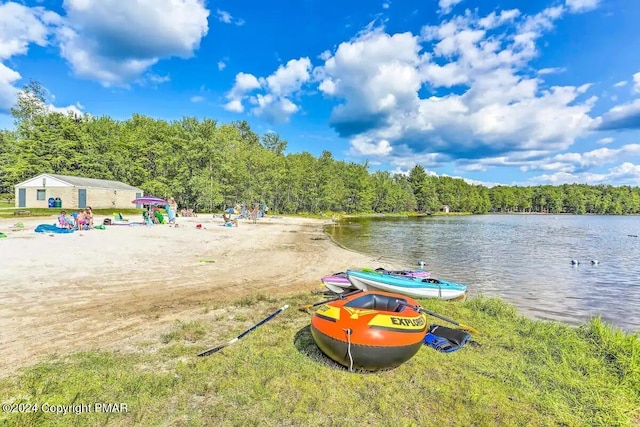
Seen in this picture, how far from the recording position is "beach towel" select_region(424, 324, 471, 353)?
6562 millimetres

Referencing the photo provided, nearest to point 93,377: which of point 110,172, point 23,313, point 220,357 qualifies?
point 220,357

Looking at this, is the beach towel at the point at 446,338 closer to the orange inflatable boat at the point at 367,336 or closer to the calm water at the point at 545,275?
the orange inflatable boat at the point at 367,336

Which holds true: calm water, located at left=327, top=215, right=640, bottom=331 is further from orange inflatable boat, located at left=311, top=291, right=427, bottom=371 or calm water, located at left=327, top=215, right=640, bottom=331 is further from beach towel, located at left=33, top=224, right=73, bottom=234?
beach towel, located at left=33, top=224, right=73, bottom=234

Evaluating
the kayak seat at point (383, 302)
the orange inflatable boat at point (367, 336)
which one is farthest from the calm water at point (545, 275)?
the orange inflatable boat at point (367, 336)

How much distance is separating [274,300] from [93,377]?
17.2 ft

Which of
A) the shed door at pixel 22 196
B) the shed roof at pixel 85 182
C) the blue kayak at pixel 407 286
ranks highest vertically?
the shed roof at pixel 85 182

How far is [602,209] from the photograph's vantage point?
152 m

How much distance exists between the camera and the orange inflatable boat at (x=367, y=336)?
5.28 m

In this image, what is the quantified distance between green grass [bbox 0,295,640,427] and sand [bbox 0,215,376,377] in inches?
41.8

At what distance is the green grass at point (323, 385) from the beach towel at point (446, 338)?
177 mm

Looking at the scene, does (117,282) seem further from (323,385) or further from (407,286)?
(407,286)

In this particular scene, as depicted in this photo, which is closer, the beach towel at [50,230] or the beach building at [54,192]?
the beach towel at [50,230]

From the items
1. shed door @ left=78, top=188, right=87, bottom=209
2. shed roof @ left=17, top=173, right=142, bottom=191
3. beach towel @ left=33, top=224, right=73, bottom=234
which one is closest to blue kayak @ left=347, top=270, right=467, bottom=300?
beach towel @ left=33, top=224, right=73, bottom=234

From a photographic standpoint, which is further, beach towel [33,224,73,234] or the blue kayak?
beach towel [33,224,73,234]
